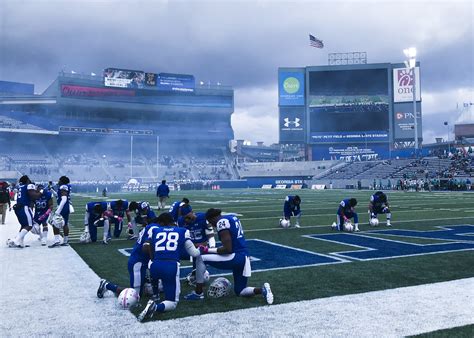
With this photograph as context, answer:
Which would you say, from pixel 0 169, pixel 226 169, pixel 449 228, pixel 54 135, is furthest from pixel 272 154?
pixel 449 228

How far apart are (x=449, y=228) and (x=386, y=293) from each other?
8706 mm

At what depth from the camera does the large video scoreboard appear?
67.9 m

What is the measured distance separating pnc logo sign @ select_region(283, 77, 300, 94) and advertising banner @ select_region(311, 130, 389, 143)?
7.61m

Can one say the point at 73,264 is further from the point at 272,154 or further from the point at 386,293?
the point at 272,154

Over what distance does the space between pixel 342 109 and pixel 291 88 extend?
886cm

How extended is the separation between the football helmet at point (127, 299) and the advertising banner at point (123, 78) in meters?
71.6

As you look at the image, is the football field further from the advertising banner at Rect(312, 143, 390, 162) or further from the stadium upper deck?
the stadium upper deck

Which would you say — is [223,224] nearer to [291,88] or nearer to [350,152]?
[291,88]

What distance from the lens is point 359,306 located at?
5379 mm

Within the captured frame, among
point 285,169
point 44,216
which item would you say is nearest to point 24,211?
point 44,216

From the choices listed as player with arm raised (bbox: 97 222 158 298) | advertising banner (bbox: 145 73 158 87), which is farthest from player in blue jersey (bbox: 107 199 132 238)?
advertising banner (bbox: 145 73 158 87)

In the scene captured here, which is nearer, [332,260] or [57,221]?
[332,260]

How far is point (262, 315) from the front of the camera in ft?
16.7

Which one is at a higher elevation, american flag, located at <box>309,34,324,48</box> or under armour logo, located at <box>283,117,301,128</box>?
american flag, located at <box>309,34,324,48</box>
